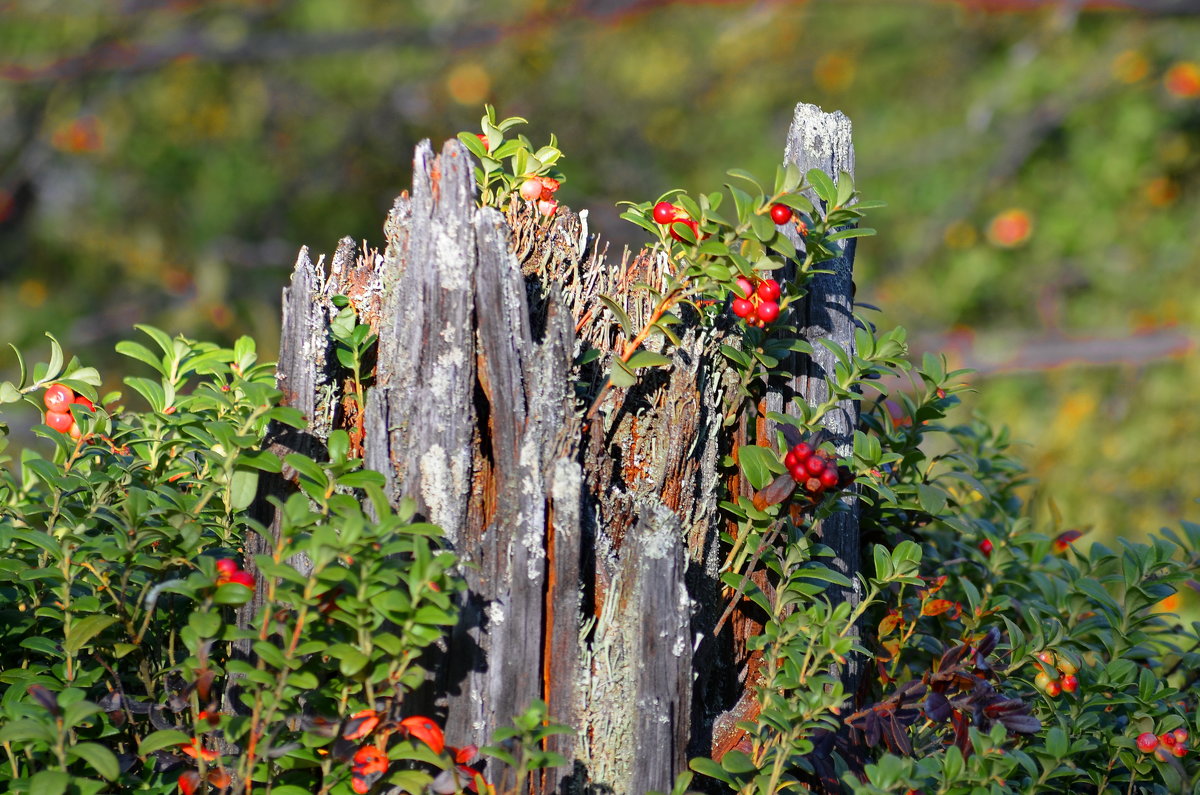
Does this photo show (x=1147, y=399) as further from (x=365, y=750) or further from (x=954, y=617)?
(x=365, y=750)

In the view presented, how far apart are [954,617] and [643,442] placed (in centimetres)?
76

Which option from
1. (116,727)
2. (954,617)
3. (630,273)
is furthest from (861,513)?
(116,727)

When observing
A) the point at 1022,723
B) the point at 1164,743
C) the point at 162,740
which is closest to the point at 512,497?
the point at 162,740

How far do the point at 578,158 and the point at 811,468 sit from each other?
6342 mm

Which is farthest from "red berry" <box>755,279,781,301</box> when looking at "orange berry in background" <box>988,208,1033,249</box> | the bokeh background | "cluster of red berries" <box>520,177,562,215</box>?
"orange berry in background" <box>988,208,1033,249</box>

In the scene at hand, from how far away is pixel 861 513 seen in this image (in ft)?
5.82

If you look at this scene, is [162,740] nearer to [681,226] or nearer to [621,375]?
[621,375]

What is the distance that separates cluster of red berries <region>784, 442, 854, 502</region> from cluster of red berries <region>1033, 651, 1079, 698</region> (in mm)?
491

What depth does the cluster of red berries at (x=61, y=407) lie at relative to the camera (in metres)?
1.66

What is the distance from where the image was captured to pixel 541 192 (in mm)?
1593

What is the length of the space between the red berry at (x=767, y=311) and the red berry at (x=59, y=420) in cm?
110

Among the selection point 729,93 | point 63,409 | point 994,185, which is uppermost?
point 729,93

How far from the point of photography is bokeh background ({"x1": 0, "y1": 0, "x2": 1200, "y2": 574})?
20.7ft

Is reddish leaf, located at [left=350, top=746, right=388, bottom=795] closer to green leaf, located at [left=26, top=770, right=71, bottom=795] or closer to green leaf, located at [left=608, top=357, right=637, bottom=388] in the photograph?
green leaf, located at [left=26, top=770, right=71, bottom=795]
